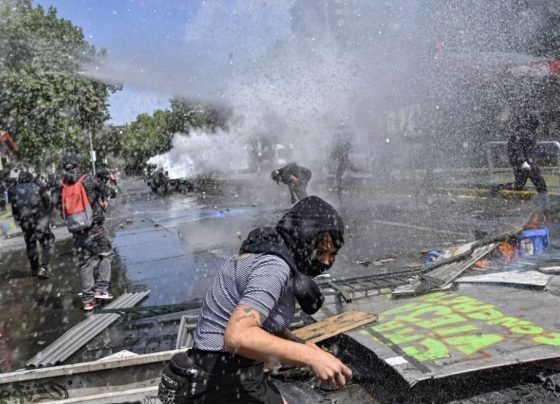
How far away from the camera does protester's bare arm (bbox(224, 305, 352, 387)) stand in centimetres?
177

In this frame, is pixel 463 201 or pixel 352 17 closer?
pixel 463 201

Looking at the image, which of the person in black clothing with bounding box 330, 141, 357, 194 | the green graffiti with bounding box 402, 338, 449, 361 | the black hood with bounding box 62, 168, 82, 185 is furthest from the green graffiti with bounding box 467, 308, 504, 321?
the person in black clothing with bounding box 330, 141, 357, 194

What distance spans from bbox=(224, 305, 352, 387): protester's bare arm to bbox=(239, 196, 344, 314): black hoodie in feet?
0.89

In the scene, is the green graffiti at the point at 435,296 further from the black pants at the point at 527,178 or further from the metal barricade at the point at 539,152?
the metal barricade at the point at 539,152

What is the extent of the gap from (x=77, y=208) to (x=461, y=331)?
4899mm

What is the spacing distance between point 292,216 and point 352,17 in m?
22.6

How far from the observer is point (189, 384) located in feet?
6.83

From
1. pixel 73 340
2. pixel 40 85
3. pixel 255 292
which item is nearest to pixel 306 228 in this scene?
pixel 255 292

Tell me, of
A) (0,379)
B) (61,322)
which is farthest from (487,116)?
(0,379)

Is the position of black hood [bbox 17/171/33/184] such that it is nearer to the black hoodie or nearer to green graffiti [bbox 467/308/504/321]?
green graffiti [bbox 467/308/504/321]

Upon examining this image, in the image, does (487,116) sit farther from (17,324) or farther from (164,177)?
(164,177)

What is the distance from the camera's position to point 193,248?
10625 mm

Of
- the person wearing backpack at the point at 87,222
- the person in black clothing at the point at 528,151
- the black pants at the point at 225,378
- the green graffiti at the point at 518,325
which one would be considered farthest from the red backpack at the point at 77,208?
the person in black clothing at the point at 528,151

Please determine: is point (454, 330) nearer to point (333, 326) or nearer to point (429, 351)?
point (429, 351)
